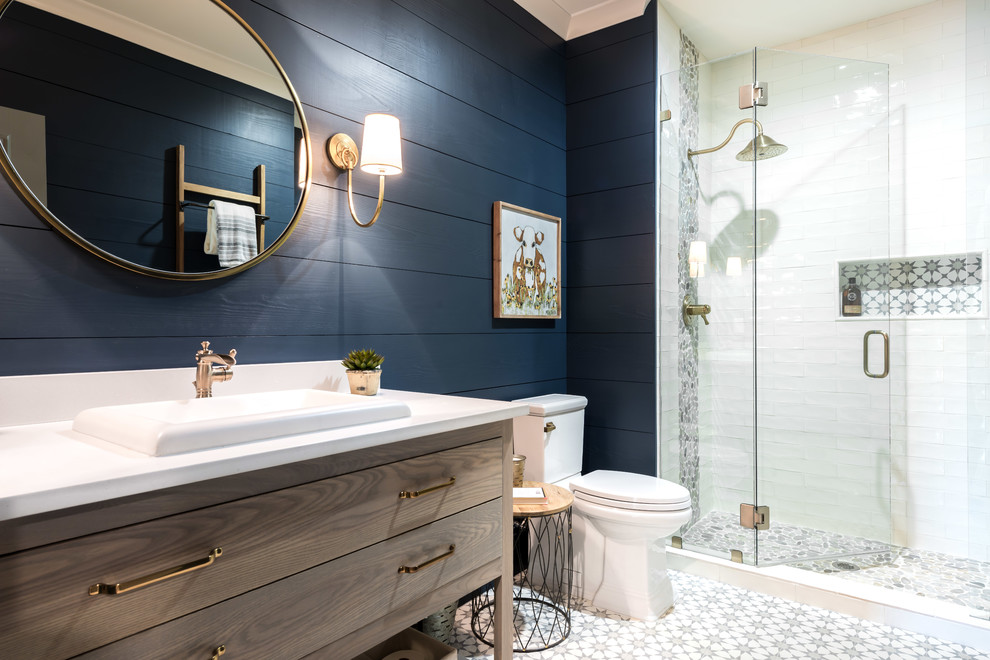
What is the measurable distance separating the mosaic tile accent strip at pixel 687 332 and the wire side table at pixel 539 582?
0.76 m

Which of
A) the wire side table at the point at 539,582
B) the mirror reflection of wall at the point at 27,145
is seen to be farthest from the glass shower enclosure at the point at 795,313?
the mirror reflection of wall at the point at 27,145

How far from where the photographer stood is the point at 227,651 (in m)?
0.87

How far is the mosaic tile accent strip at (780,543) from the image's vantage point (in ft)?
7.78

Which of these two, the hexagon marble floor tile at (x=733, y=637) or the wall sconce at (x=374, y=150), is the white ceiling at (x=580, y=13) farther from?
the hexagon marble floor tile at (x=733, y=637)

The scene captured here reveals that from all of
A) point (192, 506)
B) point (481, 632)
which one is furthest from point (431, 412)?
point (481, 632)

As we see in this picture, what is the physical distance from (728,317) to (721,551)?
1.04 meters

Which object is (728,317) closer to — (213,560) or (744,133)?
(744,133)

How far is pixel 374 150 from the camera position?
1.66 metres

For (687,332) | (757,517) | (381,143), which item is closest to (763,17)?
(687,332)

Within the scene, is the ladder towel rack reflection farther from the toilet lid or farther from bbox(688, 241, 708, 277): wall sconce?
bbox(688, 241, 708, 277): wall sconce

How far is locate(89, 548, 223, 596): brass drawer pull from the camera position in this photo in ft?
2.39

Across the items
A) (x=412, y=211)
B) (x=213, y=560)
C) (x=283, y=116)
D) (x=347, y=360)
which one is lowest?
(x=213, y=560)

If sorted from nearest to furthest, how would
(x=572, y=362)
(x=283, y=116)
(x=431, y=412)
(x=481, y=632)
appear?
(x=431, y=412) → (x=283, y=116) → (x=481, y=632) → (x=572, y=362)

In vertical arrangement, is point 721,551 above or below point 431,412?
below
